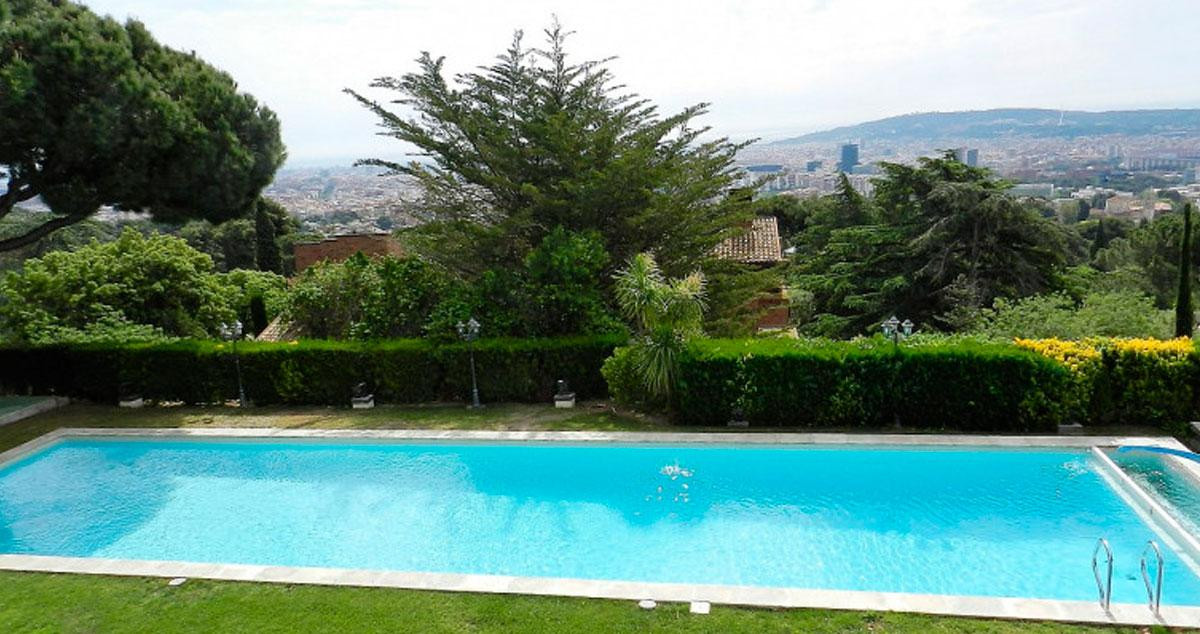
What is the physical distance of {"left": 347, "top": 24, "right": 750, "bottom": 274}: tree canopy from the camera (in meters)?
17.0

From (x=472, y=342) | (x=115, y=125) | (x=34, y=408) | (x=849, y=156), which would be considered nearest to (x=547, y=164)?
(x=472, y=342)

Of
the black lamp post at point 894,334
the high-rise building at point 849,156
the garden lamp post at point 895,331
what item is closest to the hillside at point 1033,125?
the high-rise building at point 849,156

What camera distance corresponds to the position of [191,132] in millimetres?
14500

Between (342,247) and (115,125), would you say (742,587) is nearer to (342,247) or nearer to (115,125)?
(115,125)

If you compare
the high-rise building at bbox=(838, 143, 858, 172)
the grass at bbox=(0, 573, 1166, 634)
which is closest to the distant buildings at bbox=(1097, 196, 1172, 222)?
the high-rise building at bbox=(838, 143, 858, 172)

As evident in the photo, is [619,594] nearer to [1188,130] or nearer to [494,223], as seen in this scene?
[494,223]

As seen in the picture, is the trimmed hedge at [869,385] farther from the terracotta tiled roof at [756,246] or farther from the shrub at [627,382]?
the terracotta tiled roof at [756,246]

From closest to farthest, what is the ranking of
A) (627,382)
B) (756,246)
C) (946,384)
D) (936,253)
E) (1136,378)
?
(1136,378), (946,384), (627,382), (936,253), (756,246)

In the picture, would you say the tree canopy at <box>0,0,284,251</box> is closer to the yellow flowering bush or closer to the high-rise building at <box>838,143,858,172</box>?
the yellow flowering bush

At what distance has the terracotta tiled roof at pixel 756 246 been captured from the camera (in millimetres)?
26273

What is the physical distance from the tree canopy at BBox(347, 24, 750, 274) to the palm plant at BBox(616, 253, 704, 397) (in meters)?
4.54

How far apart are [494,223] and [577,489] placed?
8.53m

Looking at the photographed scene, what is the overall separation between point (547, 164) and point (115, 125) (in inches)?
328

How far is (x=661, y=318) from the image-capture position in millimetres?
12547
